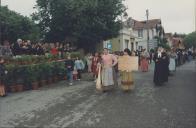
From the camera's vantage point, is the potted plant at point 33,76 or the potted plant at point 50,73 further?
the potted plant at point 50,73

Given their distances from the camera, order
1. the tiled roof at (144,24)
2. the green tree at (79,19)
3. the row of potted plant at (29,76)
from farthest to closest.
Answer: the tiled roof at (144,24) < the green tree at (79,19) < the row of potted plant at (29,76)

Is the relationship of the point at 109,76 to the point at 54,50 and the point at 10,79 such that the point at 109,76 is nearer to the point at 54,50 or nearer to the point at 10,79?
the point at 10,79

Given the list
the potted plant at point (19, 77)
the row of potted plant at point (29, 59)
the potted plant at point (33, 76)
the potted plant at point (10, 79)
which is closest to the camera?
the potted plant at point (10, 79)

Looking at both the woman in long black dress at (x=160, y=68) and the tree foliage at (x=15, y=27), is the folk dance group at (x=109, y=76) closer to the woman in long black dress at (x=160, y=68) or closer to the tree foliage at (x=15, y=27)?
the woman in long black dress at (x=160, y=68)

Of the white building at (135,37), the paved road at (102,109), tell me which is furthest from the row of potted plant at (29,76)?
the white building at (135,37)

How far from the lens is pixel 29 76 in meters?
17.9

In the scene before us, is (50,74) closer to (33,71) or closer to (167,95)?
(33,71)

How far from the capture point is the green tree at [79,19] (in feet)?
112

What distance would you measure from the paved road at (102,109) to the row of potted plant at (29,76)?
119 cm

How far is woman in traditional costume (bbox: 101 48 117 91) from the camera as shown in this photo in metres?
15.6

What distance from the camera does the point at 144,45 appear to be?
72.6 metres

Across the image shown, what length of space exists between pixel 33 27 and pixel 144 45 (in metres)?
37.4

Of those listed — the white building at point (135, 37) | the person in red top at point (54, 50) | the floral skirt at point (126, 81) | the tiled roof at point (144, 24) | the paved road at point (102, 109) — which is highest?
the tiled roof at point (144, 24)

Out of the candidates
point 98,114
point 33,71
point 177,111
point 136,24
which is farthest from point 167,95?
point 136,24
